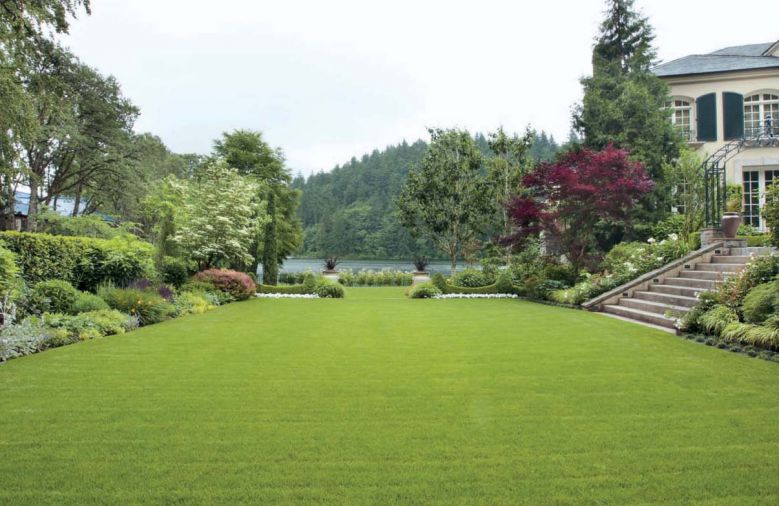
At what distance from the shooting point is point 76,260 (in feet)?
39.4

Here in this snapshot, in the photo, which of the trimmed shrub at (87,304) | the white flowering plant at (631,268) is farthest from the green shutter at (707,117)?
the trimmed shrub at (87,304)

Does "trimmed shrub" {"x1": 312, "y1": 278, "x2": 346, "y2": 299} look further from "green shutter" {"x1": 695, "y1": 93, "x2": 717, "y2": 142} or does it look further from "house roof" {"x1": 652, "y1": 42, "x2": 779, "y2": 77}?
"house roof" {"x1": 652, "y1": 42, "x2": 779, "y2": 77}

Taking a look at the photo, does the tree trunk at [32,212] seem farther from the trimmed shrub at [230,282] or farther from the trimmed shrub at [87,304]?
the trimmed shrub at [87,304]

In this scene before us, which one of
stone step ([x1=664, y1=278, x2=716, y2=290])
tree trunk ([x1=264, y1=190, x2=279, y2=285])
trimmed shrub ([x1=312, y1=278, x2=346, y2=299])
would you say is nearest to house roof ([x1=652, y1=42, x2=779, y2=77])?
stone step ([x1=664, y1=278, x2=716, y2=290])

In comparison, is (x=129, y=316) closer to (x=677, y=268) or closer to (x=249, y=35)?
(x=249, y=35)

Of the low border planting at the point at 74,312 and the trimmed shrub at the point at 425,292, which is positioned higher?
the low border planting at the point at 74,312

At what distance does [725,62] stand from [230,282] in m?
22.6

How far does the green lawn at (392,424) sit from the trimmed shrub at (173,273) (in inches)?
319

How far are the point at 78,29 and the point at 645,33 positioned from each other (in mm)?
21206

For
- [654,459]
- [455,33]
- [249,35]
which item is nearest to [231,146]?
[249,35]

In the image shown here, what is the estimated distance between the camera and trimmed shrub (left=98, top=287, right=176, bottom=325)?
405 inches

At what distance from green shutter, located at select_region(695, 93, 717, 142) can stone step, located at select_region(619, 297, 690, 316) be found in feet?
43.4

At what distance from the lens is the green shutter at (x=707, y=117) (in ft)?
67.6

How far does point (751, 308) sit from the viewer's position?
7301mm
